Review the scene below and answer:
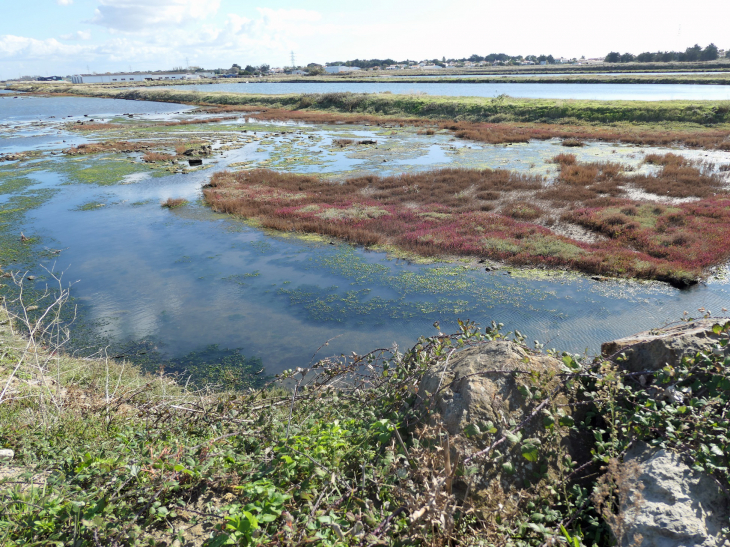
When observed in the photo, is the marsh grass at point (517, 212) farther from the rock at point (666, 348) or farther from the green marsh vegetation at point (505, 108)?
the green marsh vegetation at point (505, 108)

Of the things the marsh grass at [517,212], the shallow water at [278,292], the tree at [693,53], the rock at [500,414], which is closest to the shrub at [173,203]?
the shallow water at [278,292]

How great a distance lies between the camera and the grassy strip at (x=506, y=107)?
139 feet

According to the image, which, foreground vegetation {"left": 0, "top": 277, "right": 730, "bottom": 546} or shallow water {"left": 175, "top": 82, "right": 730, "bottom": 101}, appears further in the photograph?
shallow water {"left": 175, "top": 82, "right": 730, "bottom": 101}

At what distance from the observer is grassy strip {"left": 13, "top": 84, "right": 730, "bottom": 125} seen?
42281 mm

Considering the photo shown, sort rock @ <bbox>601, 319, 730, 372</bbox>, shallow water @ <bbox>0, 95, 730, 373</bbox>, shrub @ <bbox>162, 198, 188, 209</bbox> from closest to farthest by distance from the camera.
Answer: rock @ <bbox>601, 319, 730, 372</bbox>
shallow water @ <bbox>0, 95, 730, 373</bbox>
shrub @ <bbox>162, 198, 188, 209</bbox>

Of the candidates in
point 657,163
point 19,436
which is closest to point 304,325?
point 19,436

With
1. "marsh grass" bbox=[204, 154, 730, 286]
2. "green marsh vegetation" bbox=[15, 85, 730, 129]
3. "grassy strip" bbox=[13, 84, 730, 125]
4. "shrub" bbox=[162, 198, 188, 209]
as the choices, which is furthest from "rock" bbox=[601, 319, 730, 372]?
"grassy strip" bbox=[13, 84, 730, 125]

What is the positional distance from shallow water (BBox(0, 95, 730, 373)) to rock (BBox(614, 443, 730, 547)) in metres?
4.50

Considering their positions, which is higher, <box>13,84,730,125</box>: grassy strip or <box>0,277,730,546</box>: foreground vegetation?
<box>13,84,730,125</box>: grassy strip

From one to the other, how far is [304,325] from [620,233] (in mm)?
12553

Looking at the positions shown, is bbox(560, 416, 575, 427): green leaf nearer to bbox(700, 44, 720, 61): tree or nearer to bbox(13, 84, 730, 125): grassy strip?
bbox(13, 84, 730, 125): grassy strip

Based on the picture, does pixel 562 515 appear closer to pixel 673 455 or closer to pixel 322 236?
pixel 673 455

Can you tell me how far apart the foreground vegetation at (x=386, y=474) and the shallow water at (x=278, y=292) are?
13.0 ft

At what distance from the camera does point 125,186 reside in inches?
1024
